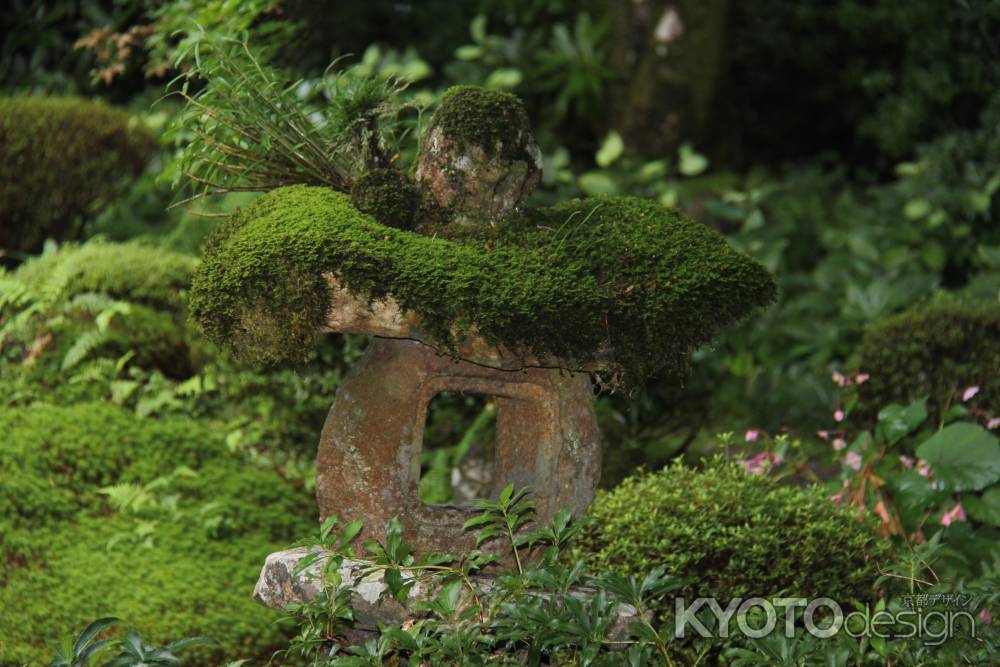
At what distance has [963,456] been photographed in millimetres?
4973

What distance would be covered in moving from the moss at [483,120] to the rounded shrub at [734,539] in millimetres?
1384

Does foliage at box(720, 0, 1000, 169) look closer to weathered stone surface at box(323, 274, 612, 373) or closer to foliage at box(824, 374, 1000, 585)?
foliage at box(824, 374, 1000, 585)

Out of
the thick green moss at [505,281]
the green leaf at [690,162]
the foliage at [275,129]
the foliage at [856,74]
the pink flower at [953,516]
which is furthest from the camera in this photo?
the foliage at [856,74]

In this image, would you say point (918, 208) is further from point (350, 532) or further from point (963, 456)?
point (350, 532)

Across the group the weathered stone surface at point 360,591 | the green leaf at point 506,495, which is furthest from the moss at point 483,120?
the weathered stone surface at point 360,591

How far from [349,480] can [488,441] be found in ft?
7.20

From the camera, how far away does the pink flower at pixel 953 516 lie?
15.9ft

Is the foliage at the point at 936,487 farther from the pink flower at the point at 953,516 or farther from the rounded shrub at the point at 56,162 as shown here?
the rounded shrub at the point at 56,162

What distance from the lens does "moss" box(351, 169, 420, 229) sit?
379 cm

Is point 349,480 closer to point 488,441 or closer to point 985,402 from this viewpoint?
point 488,441

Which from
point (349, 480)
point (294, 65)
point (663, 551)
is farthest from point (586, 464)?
point (294, 65)

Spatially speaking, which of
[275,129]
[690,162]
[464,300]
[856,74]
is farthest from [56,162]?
[856,74]

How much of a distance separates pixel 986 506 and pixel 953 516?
19 centimetres

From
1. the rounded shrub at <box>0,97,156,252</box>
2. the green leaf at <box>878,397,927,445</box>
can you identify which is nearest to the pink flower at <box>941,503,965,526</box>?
the green leaf at <box>878,397,927,445</box>
